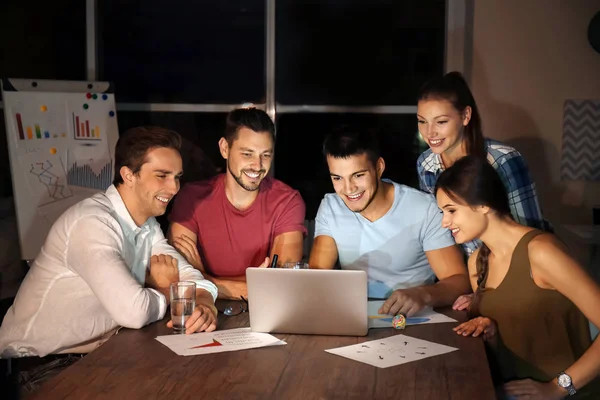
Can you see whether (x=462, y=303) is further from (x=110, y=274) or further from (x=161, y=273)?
(x=110, y=274)

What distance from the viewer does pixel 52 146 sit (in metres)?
A: 4.34

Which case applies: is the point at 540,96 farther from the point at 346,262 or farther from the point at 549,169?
the point at 346,262

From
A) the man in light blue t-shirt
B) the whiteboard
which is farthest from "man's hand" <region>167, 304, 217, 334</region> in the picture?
the whiteboard

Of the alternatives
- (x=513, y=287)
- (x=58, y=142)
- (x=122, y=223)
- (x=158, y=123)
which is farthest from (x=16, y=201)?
(x=513, y=287)

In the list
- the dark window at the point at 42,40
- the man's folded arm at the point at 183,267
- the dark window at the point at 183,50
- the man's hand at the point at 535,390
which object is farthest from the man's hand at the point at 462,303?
the dark window at the point at 42,40

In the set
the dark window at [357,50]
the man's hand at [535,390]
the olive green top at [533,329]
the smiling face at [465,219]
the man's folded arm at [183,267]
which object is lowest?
the man's hand at [535,390]

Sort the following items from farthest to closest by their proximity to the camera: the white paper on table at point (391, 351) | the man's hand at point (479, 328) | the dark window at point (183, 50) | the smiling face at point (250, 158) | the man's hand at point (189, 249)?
the dark window at point (183, 50) < the smiling face at point (250, 158) < the man's hand at point (189, 249) < the man's hand at point (479, 328) < the white paper on table at point (391, 351)

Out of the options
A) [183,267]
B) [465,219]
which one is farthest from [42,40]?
[465,219]

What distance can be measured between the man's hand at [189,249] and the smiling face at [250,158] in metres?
0.33

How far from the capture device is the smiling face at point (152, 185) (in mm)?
2680

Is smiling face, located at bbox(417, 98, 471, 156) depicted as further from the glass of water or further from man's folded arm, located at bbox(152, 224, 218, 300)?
the glass of water

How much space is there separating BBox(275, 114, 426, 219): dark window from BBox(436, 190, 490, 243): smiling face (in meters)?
2.24

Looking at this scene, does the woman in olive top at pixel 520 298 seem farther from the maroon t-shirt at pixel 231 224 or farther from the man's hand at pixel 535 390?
the maroon t-shirt at pixel 231 224

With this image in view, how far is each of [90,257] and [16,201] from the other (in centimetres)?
213
